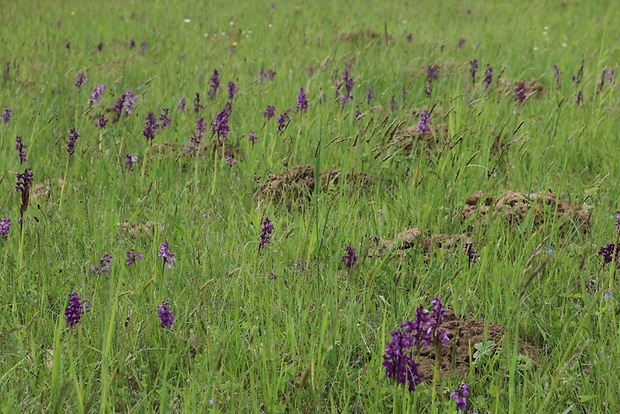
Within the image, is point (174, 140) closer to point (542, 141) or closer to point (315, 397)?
point (542, 141)

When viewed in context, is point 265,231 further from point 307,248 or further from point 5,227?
point 5,227

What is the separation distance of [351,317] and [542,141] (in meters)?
2.16

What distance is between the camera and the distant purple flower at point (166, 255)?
2.35 meters

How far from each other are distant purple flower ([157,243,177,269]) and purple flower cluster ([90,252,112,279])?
20 cm

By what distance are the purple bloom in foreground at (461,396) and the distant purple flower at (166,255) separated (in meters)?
1.10

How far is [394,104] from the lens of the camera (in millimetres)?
4703

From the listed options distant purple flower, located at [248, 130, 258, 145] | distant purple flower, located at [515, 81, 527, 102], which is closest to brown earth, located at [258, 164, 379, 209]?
distant purple flower, located at [248, 130, 258, 145]

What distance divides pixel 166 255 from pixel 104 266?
0.29 metres

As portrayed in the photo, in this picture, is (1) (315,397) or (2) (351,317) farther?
(2) (351,317)

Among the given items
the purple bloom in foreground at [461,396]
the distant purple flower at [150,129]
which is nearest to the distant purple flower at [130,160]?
the distant purple flower at [150,129]

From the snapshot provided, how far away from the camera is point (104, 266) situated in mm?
2482

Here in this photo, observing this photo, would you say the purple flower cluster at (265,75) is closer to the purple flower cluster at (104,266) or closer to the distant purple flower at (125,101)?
the distant purple flower at (125,101)

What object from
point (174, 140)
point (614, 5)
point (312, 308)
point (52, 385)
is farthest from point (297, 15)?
point (52, 385)

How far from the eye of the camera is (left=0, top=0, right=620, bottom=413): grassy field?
78.1 inches
